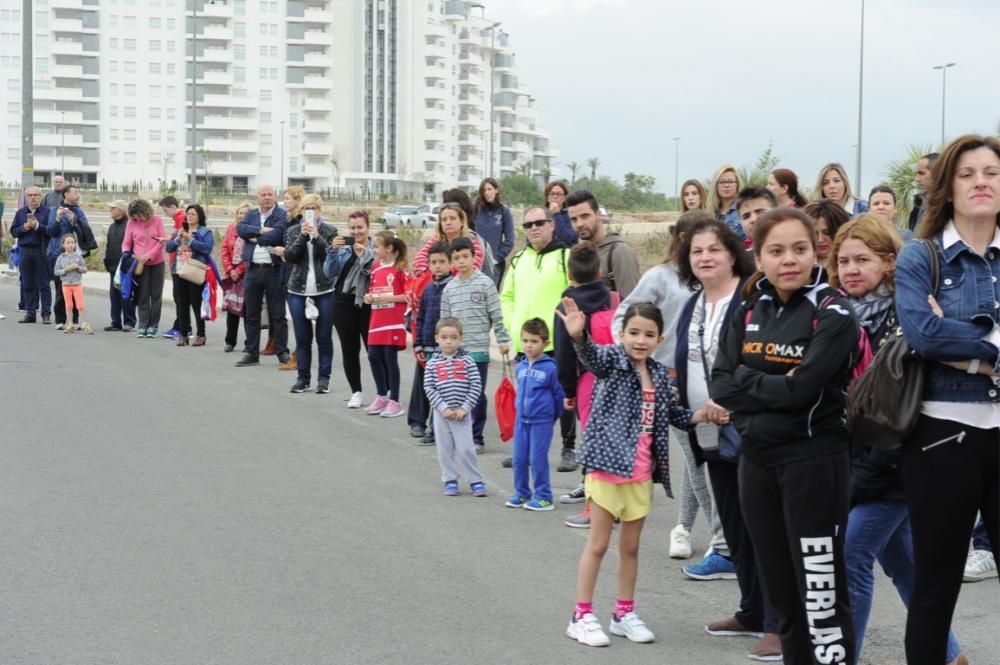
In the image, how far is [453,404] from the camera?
9484 millimetres

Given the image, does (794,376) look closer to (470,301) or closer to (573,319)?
(573,319)

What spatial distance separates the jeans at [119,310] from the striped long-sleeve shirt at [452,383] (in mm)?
12549

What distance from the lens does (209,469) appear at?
10.1 metres

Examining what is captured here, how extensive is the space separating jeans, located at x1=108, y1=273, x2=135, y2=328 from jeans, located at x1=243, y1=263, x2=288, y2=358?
5.04 meters

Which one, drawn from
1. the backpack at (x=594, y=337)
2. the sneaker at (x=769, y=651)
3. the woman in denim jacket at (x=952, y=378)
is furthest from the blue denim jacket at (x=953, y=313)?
the backpack at (x=594, y=337)

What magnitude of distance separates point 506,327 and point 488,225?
5.34m

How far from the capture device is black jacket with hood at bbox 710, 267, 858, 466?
16.1 feet

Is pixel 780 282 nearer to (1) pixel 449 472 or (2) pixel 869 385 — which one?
(2) pixel 869 385

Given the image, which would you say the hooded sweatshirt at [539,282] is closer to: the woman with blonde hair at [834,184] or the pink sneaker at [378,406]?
the woman with blonde hair at [834,184]

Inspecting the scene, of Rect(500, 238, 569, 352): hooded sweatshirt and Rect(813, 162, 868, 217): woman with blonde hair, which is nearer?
Rect(500, 238, 569, 352): hooded sweatshirt

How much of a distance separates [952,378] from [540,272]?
5708mm

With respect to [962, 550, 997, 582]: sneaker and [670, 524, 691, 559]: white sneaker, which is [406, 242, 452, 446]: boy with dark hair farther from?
[962, 550, 997, 582]: sneaker

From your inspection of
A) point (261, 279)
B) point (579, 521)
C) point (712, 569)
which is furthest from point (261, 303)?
point (712, 569)

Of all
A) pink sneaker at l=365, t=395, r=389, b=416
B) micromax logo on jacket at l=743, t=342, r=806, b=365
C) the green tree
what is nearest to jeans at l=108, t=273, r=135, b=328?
pink sneaker at l=365, t=395, r=389, b=416
